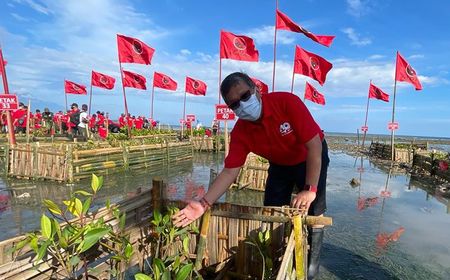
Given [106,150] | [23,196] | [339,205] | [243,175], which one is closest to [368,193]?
[339,205]

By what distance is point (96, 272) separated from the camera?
115 inches

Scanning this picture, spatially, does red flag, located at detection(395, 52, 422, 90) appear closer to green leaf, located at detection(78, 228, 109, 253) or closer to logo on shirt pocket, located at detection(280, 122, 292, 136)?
logo on shirt pocket, located at detection(280, 122, 292, 136)

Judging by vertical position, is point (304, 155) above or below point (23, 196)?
above

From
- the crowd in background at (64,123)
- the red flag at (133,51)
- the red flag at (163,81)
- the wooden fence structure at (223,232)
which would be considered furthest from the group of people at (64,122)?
the wooden fence structure at (223,232)

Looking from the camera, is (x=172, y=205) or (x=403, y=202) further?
(x=403, y=202)

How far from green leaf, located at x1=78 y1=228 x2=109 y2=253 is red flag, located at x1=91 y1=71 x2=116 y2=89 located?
22.6 meters

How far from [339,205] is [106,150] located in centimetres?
864

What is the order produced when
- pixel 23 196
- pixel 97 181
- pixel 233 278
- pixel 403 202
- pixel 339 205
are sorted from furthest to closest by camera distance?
pixel 403 202 → pixel 339 205 → pixel 23 196 → pixel 233 278 → pixel 97 181

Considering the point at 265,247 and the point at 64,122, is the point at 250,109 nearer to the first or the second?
the point at 265,247

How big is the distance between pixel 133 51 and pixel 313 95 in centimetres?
1172

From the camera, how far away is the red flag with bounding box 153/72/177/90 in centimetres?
2464

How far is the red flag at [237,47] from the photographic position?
13555mm

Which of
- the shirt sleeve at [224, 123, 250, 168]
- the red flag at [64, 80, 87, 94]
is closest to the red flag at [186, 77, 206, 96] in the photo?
the red flag at [64, 80, 87, 94]

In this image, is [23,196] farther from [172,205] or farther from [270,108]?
[270,108]
